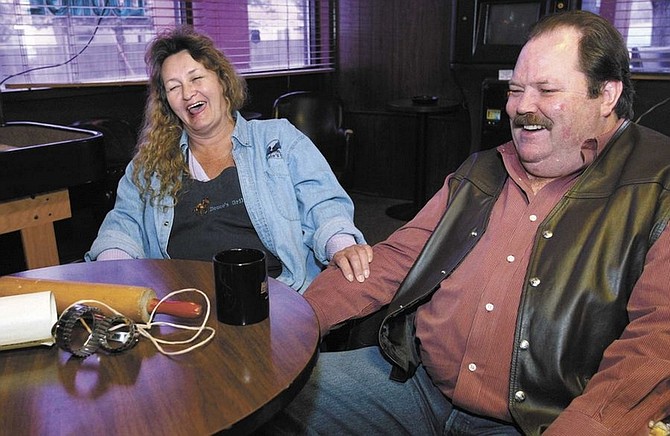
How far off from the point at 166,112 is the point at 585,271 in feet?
4.34

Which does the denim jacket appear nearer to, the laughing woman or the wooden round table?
the laughing woman

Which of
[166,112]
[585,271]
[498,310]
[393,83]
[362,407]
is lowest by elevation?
[362,407]

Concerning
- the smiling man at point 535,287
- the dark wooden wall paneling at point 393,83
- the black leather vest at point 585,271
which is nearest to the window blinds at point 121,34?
the dark wooden wall paneling at point 393,83

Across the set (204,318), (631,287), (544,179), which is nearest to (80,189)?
(204,318)

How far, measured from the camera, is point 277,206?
1803mm

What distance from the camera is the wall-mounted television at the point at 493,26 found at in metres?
3.48

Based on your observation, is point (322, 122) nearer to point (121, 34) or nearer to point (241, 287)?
point (121, 34)

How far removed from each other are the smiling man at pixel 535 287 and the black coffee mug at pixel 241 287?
1.14ft

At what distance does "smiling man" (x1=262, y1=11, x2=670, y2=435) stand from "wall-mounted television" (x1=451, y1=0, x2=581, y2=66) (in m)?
2.30

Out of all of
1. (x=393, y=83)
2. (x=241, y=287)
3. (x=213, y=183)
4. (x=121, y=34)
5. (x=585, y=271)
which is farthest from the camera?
(x=393, y=83)

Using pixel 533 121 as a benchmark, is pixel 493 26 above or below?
above

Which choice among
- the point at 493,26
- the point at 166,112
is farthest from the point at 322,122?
the point at 166,112

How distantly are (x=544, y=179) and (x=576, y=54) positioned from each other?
0.91 ft

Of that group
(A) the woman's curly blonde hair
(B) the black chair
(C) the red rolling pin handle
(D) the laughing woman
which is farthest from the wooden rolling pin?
(B) the black chair
